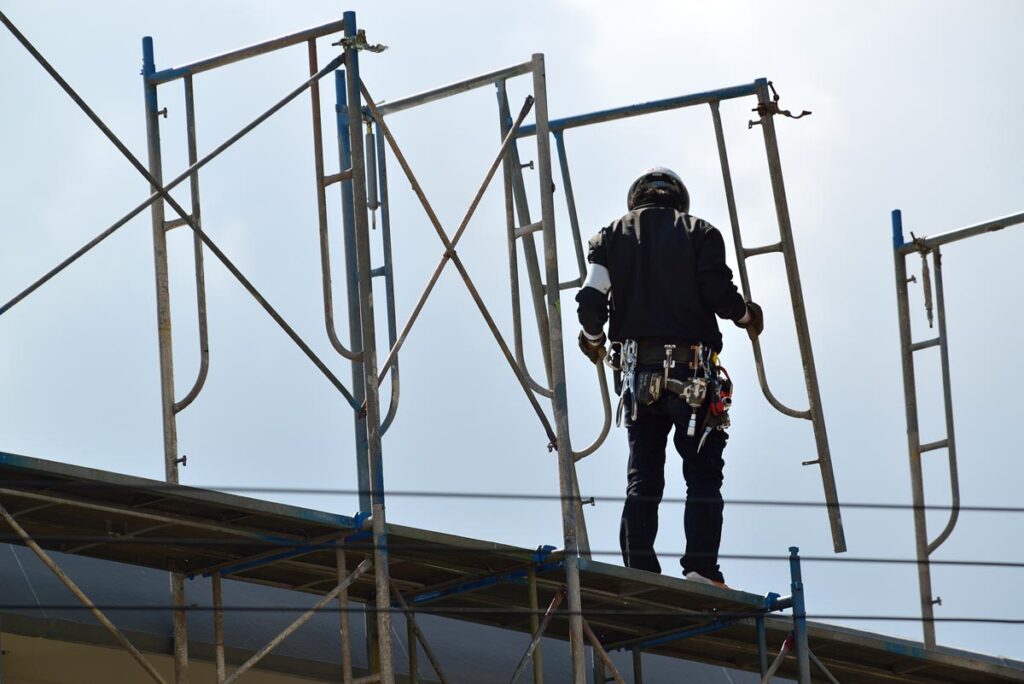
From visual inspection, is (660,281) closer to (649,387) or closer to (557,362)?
(649,387)

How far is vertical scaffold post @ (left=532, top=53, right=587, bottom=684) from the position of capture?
36.0 ft

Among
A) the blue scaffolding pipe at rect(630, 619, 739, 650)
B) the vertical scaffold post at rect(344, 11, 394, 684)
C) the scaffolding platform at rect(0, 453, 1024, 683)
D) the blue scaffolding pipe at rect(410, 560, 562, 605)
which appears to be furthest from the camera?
the blue scaffolding pipe at rect(630, 619, 739, 650)

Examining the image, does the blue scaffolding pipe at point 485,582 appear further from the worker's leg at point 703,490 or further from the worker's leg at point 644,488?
the worker's leg at point 703,490

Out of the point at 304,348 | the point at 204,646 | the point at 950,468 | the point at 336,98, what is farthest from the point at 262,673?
the point at 950,468

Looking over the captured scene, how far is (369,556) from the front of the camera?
1049 centimetres

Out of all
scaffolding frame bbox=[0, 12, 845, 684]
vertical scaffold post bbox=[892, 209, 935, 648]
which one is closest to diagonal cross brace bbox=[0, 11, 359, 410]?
scaffolding frame bbox=[0, 12, 845, 684]

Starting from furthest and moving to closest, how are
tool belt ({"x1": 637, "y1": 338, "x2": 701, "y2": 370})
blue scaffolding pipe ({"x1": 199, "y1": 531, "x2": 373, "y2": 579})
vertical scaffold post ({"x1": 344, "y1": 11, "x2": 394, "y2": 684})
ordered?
tool belt ({"x1": 637, "y1": 338, "x2": 701, "y2": 370}) → blue scaffolding pipe ({"x1": 199, "y1": 531, "x2": 373, "y2": 579}) → vertical scaffold post ({"x1": 344, "y1": 11, "x2": 394, "y2": 684})

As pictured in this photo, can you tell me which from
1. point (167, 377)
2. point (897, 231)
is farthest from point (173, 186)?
point (897, 231)

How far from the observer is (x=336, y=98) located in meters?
11.6

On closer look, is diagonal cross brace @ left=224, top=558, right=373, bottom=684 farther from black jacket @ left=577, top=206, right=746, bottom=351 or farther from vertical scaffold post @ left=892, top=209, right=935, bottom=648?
vertical scaffold post @ left=892, top=209, right=935, bottom=648

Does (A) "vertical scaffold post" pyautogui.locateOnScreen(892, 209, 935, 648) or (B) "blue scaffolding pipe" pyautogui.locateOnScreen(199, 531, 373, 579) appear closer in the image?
(B) "blue scaffolding pipe" pyautogui.locateOnScreen(199, 531, 373, 579)

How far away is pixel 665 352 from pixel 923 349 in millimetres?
2485

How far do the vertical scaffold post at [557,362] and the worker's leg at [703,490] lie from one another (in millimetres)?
599

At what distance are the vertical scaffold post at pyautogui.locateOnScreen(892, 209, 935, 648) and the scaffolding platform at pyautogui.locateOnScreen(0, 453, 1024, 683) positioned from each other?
0.42 metres
